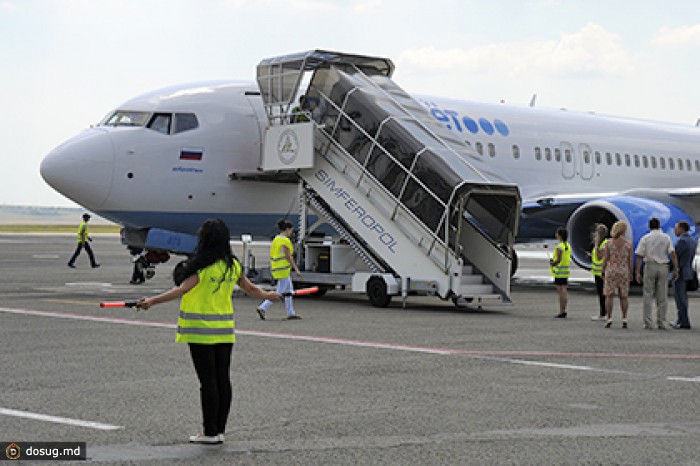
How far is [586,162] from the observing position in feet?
84.5

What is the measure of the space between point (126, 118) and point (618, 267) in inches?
369

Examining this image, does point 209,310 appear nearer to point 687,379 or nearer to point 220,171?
point 687,379

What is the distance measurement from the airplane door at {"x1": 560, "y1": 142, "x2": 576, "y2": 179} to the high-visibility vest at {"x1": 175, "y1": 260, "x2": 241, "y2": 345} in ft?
61.6

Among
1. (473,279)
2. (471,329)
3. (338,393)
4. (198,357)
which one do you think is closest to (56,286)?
(473,279)

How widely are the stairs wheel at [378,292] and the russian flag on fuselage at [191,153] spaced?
13.4 ft

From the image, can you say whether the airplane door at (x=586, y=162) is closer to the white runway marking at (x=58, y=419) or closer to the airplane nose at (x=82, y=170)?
the airplane nose at (x=82, y=170)

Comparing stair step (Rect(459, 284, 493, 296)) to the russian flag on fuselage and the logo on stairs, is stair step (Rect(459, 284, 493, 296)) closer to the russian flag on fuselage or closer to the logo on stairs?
the logo on stairs

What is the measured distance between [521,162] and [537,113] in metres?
1.94

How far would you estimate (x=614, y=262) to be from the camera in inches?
622

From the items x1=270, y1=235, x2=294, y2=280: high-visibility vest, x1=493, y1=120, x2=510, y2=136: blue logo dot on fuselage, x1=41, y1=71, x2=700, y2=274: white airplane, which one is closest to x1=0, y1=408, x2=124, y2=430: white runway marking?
x1=270, y1=235, x2=294, y2=280: high-visibility vest

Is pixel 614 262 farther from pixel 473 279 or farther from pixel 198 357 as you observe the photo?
pixel 198 357

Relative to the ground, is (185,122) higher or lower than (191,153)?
higher

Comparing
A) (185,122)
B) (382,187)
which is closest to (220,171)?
(185,122)

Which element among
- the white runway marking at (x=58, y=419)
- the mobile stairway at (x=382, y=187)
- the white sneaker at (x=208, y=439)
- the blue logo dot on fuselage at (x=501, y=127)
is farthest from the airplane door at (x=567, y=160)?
the white sneaker at (x=208, y=439)
